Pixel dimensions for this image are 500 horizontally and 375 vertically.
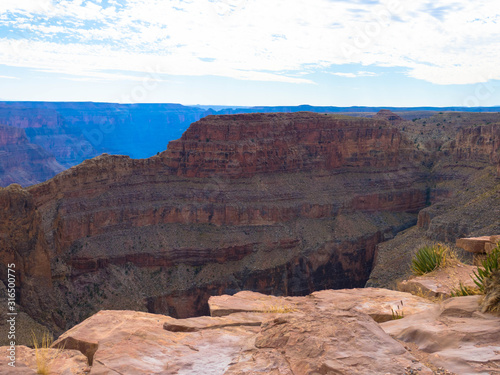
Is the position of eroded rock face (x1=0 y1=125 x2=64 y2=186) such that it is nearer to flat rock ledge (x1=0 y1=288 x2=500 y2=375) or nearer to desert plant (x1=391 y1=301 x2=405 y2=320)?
flat rock ledge (x1=0 y1=288 x2=500 y2=375)

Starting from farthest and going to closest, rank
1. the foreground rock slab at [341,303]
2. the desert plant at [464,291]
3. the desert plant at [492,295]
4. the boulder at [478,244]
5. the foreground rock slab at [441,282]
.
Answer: the boulder at [478,244] → the foreground rock slab at [441,282] → the desert plant at [464,291] → the foreground rock slab at [341,303] → the desert plant at [492,295]

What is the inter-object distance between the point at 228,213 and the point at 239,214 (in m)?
1.63

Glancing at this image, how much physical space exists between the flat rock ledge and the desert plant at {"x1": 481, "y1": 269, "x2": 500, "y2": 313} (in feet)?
0.62

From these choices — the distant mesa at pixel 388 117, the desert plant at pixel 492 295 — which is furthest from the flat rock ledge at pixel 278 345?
the distant mesa at pixel 388 117

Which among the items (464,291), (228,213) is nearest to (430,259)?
(464,291)

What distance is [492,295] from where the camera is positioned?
Result: 8742mm

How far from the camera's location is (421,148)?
292 ft

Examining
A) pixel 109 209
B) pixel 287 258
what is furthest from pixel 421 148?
pixel 109 209

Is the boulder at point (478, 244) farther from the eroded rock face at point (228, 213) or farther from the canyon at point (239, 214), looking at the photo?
the eroded rock face at point (228, 213)

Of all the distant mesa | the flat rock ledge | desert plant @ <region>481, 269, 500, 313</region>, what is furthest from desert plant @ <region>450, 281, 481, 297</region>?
the distant mesa

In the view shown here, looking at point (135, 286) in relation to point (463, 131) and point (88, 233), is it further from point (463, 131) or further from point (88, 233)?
point (463, 131)

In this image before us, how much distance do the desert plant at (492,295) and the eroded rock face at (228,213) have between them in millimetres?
40029

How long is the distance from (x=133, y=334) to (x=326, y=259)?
175ft

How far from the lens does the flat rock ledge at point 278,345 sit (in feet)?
23.3
